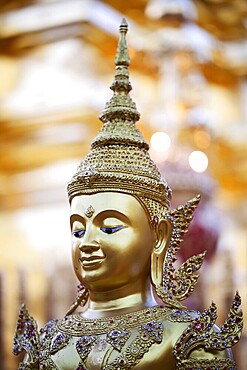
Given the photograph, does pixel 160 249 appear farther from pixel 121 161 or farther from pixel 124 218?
pixel 121 161

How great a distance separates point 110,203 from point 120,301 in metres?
0.22

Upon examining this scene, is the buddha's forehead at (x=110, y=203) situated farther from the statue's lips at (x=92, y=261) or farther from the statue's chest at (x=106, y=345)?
the statue's chest at (x=106, y=345)

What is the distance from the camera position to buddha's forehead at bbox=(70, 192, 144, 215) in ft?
6.91

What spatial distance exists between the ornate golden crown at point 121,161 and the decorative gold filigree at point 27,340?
0.32 meters

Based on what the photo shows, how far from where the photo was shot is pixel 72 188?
219 centimetres

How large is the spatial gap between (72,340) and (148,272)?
0.23m

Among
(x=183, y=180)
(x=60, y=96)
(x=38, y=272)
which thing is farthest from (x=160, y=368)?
(x=38, y=272)

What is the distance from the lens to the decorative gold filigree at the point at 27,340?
2.17 meters

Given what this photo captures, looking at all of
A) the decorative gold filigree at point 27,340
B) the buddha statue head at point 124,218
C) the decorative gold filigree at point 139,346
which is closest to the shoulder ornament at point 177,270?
the buddha statue head at point 124,218

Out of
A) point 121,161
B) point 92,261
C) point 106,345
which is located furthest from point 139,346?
point 121,161

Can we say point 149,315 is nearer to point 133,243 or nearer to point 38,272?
point 133,243

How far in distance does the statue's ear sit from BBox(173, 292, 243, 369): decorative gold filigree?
6.6 inches

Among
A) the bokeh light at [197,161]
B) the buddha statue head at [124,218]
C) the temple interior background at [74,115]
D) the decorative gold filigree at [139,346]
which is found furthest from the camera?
the temple interior background at [74,115]

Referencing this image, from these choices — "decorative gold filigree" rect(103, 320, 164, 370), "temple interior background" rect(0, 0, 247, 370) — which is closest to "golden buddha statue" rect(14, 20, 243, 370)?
"decorative gold filigree" rect(103, 320, 164, 370)
